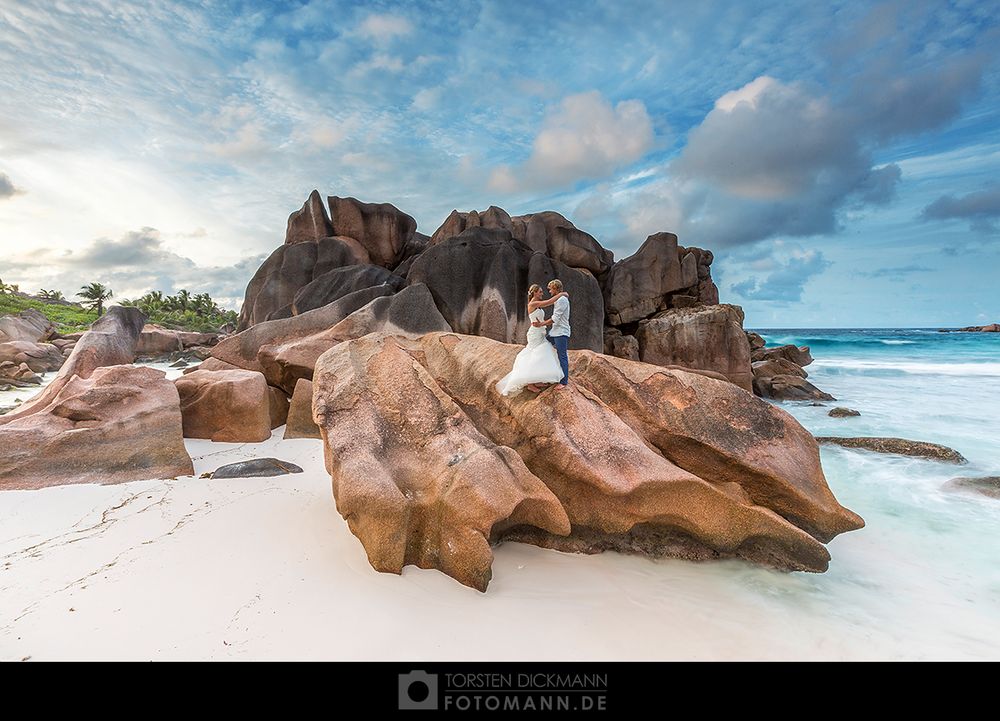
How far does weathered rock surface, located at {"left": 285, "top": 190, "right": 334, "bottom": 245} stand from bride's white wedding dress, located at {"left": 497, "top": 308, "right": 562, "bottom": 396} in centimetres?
2105

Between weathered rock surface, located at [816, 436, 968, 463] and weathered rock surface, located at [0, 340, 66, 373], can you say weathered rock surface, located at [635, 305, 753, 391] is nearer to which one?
weathered rock surface, located at [816, 436, 968, 463]

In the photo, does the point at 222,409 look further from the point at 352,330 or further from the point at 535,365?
the point at 535,365

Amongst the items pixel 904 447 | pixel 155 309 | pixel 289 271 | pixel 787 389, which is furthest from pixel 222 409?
pixel 155 309

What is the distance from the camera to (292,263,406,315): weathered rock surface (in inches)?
773

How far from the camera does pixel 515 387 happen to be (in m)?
6.39

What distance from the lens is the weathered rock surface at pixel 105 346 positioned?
1256 centimetres

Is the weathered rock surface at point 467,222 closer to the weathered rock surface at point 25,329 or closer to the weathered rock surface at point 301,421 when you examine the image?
the weathered rock surface at point 301,421

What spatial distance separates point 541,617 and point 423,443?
2.41 m

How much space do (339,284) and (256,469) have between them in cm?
1348

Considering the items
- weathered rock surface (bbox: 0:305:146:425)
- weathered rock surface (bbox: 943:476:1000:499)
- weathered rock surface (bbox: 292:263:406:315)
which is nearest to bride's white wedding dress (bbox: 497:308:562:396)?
weathered rock surface (bbox: 943:476:1000:499)

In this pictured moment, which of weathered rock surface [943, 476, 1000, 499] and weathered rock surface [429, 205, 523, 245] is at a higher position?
weathered rock surface [429, 205, 523, 245]
